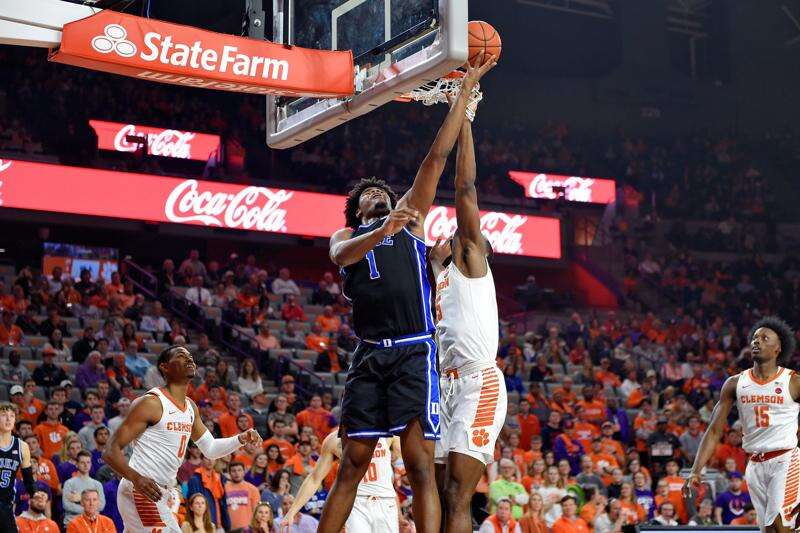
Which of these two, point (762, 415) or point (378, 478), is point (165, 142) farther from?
point (762, 415)

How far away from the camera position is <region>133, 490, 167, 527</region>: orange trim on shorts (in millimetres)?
6805

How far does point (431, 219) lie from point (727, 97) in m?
13.2

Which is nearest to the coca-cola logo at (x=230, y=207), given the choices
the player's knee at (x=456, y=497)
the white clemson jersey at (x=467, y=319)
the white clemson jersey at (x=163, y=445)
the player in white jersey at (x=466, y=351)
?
the white clemson jersey at (x=163, y=445)

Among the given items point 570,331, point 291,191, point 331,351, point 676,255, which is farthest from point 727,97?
point 331,351

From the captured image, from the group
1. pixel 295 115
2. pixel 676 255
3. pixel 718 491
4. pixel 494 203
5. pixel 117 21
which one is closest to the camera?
pixel 117 21

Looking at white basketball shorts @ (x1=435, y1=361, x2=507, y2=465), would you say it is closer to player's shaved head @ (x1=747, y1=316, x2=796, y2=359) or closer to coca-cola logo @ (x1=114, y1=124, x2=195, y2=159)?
player's shaved head @ (x1=747, y1=316, x2=796, y2=359)

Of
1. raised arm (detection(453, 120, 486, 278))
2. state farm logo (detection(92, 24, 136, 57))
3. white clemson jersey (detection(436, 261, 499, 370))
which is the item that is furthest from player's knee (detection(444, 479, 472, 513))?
state farm logo (detection(92, 24, 136, 57))

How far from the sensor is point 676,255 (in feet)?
92.4

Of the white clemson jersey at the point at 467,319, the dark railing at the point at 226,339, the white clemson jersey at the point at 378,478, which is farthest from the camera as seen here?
the dark railing at the point at 226,339

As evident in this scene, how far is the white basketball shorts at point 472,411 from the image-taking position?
19.2 ft

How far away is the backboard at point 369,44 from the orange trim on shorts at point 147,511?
108 inches

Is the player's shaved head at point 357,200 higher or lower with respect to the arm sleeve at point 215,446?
higher

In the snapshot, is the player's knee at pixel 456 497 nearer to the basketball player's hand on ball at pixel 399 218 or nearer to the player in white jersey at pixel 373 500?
the basketball player's hand on ball at pixel 399 218

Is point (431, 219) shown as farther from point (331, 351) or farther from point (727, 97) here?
point (727, 97)
